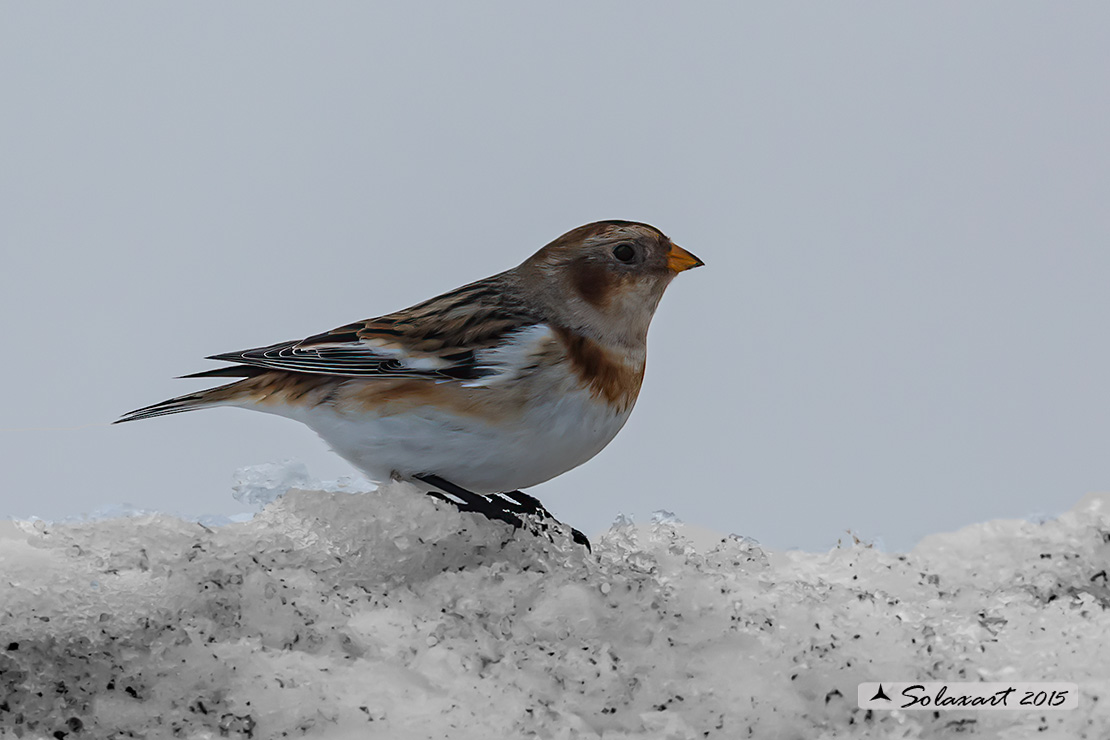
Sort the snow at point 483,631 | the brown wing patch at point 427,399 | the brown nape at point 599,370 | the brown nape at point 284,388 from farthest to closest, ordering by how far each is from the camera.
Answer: the brown nape at point 284,388 → the brown nape at point 599,370 → the brown wing patch at point 427,399 → the snow at point 483,631

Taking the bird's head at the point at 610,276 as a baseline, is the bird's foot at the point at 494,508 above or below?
below

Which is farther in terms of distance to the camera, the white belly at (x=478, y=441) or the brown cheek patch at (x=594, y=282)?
the brown cheek patch at (x=594, y=282)

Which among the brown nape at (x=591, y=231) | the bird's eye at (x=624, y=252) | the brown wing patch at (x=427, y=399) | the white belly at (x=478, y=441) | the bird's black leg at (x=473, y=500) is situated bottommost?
the bird's black leg at (x=473, y=500)

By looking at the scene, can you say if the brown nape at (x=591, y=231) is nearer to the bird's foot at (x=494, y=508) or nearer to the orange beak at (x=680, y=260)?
the orange beak at (x=680, y=260)

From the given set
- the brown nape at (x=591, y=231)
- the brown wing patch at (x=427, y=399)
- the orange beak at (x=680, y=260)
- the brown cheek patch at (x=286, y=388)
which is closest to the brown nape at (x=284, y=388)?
the brown cheek patch at (x=286, y=388)

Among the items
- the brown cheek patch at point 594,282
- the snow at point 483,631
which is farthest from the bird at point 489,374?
the snow at point 483,631

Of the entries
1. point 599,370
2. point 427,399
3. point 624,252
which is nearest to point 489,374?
point 427,399

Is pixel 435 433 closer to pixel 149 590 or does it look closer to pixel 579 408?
pixel 579 408

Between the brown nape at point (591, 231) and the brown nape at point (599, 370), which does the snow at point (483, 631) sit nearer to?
the brown nape at point (599, 370)

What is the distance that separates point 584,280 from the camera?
3.19m

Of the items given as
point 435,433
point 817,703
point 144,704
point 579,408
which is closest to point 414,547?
point 435,433

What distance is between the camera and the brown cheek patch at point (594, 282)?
3.17 m

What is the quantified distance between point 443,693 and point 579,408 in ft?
3.14

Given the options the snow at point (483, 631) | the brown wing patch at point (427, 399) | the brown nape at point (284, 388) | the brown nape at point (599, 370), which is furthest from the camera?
the brown nape at point (284, 388)
